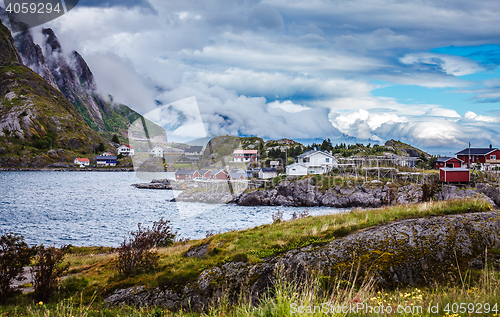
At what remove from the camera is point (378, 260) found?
26.6 feet

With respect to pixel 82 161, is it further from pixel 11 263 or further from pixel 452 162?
pixel 452 162

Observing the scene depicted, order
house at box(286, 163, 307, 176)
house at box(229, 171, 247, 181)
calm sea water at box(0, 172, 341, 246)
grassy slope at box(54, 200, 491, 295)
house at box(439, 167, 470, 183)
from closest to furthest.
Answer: grassy slope at box(54, 200, 491, 295) < calm sea water at box(0, 172, 341, 246) < house at box(439, 167, 470, 183) < house at box(286, 163, 307, 176) < house at box(229, 171, 247, 181)

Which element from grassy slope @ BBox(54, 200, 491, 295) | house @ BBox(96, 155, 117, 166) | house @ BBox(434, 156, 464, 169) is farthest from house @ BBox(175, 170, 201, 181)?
grassy slope @ BBox(54, 200, 491, 295)

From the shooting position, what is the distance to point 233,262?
10.1 meters

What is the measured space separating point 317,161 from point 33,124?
508ft

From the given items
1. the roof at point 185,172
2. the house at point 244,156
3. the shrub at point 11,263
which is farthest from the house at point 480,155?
the shrub at point 11,263

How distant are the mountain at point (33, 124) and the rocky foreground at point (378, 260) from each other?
16183 cm

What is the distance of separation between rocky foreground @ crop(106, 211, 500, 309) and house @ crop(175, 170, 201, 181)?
8825cm

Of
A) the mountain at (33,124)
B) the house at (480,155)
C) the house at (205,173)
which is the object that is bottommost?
the house at (205,173)

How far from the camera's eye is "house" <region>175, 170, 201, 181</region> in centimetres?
9706

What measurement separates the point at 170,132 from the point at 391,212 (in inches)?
378

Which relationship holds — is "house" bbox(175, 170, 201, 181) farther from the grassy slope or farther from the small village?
the grassy slope

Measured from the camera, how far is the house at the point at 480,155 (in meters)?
75.3

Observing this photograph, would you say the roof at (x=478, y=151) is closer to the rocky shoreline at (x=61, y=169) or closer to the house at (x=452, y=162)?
the house at (x=452, y=162)
